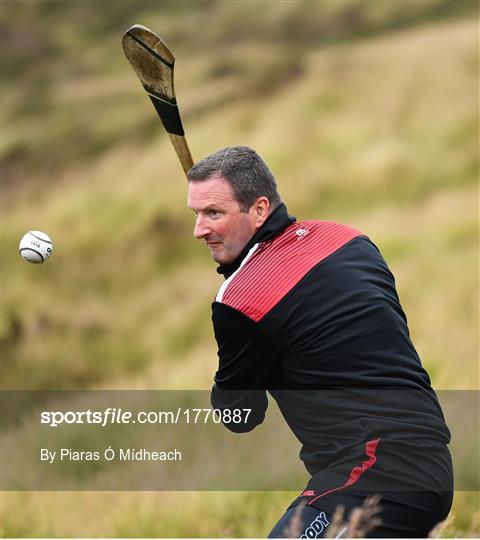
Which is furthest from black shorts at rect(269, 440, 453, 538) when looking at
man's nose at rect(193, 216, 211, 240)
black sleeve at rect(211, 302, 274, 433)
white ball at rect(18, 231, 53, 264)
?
white ball at rect(18, 231, 53, 264)

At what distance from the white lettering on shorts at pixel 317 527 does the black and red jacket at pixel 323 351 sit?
0.76ft

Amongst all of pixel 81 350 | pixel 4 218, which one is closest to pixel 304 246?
pixel 81 350

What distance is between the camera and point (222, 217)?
14.1ft

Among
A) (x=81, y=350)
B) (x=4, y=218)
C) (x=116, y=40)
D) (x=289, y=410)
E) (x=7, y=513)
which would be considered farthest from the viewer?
(x=116, y=40)

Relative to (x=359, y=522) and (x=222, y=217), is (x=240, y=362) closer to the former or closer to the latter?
(x=222, y=217)

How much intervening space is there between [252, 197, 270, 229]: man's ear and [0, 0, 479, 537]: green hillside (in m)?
3.49

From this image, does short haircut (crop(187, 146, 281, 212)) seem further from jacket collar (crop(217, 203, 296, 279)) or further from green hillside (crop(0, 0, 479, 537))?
green hillside (crop(0, 0, 479, 537))

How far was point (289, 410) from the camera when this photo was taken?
13.7 ft

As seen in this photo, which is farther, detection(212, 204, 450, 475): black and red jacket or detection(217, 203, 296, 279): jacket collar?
detection(217, 203, 296, 279): jacket collar

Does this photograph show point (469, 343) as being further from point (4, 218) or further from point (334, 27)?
point (334, 27)

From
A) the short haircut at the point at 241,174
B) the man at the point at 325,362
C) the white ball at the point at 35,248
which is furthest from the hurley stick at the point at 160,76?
the man at the point at 325,362

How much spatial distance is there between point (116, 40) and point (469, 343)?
2823cm

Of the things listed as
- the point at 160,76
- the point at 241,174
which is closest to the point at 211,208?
the point at 241,174

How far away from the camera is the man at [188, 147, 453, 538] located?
3.89 metres
